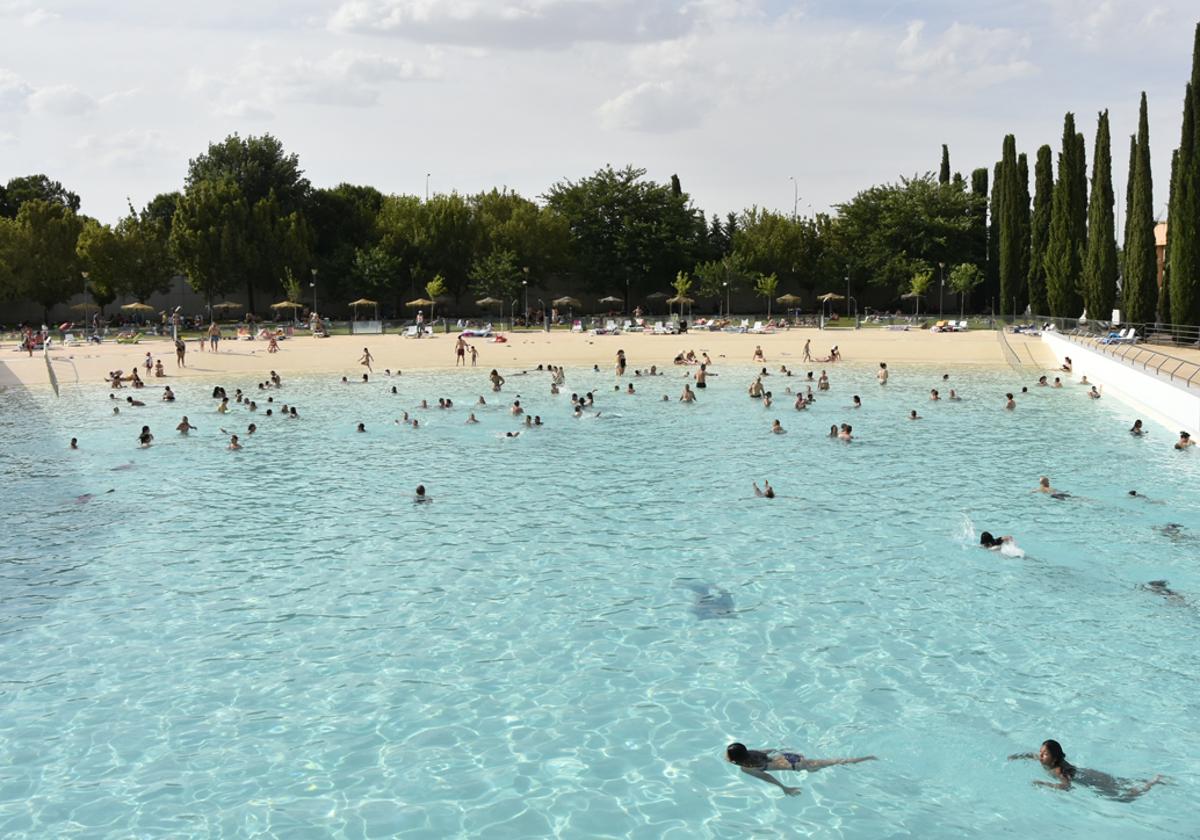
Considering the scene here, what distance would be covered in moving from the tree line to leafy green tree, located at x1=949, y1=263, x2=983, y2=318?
7.2 inches

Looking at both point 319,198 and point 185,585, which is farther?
point 319,198

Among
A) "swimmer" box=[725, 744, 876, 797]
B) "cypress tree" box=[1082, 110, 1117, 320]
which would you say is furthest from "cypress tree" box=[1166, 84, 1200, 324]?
"swimmer" box=[725, 744, 876, 797]

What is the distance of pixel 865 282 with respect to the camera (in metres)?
82.9

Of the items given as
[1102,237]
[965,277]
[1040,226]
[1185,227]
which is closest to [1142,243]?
[1102,237]

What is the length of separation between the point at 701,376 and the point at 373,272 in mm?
42407

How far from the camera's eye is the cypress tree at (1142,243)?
45.2 metres

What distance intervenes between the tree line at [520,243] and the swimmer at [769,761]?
53438 mm

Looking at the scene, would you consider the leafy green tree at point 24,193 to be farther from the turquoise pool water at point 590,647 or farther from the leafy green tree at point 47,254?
the turquoise pool water at point 590,647

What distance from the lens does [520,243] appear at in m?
77.2

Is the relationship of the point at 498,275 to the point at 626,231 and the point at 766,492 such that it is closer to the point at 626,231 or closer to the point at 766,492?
the point at 626,231

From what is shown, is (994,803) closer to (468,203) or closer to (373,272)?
(373,272)

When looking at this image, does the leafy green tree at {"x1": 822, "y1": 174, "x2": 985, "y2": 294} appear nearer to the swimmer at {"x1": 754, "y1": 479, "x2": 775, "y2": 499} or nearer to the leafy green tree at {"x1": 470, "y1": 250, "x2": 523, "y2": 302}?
the leafy green tree at {"x1": 470, "y1": 250, "x2": 523, "y2": 302}

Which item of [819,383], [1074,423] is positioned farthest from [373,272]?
[1074,423]

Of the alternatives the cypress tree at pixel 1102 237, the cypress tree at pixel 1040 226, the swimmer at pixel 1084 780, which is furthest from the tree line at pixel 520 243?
the swimmer at pixel 1084 780
